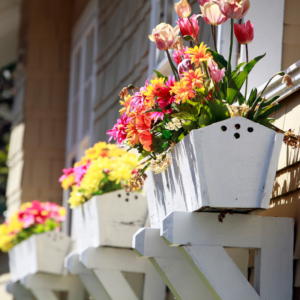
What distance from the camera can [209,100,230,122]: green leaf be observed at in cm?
140

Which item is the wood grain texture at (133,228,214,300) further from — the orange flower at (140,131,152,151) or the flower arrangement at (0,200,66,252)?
the flower arrangement at (0,200,66,252)

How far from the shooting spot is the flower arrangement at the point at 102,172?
7.46 feet

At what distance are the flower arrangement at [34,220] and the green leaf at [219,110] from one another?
99.0 inches

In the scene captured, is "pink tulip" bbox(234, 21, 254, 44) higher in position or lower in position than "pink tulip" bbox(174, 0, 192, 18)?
Answer: lower

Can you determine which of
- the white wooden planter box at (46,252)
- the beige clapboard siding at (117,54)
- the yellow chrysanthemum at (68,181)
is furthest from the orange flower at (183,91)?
the white wooden planter box at (46,252)

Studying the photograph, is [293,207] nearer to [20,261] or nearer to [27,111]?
[20,261]

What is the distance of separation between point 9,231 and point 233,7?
9.72 feet

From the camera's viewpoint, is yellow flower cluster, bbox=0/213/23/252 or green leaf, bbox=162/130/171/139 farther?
yellow flower cluster, bbox=0/213/23/252

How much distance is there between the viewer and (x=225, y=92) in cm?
149

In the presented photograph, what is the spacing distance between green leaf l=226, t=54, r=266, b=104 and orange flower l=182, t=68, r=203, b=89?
13cm

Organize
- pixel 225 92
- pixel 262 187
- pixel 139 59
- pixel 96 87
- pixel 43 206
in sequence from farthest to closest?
pixel 96 87, pixel 43 206, pixel 139 59, pixel 225 92, pixel 262 187

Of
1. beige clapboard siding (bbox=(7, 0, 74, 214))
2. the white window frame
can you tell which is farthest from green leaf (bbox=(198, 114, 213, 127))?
beige clapboard siding (bbox=(7, 0, 74, 214))

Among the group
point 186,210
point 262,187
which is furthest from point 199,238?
point 262,187

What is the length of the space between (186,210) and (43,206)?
2536 mm
